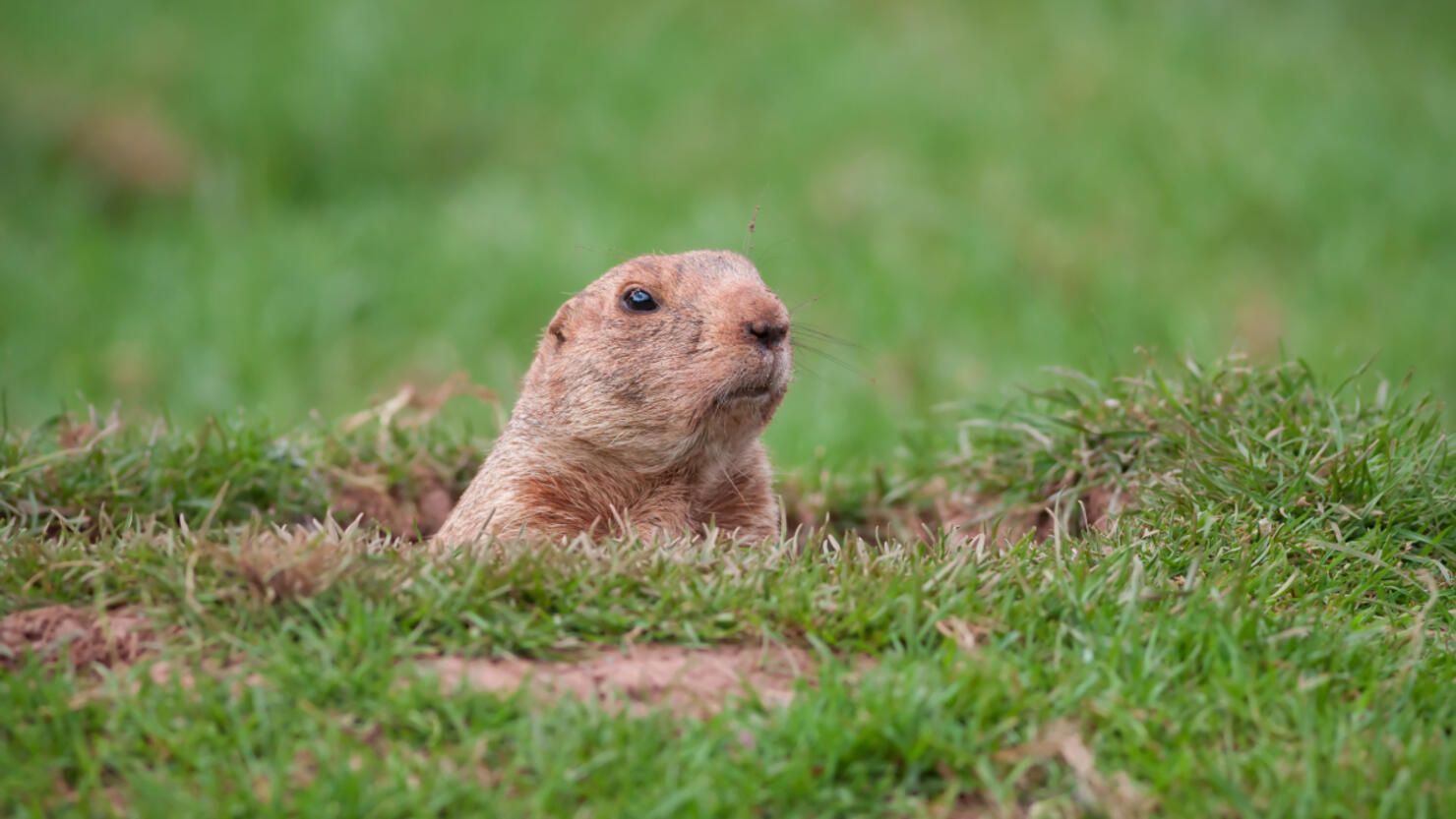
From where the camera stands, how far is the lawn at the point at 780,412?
114 inches

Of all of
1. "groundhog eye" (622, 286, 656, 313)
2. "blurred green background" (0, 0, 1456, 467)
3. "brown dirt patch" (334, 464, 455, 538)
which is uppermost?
"blurred green background" (0, 0, 1456, 467)

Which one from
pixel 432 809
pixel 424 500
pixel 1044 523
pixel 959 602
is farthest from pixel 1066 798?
pixel 424 500

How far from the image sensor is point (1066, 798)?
277cm

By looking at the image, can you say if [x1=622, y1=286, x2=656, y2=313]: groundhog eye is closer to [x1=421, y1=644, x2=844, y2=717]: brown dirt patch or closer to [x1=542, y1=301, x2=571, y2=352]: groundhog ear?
[x1=542, y1=301, x2=571, y2=352]: groundhog ear

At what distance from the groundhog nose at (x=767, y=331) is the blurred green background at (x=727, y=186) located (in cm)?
317

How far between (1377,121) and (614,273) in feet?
29.8

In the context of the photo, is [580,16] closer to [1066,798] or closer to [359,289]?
[359,289]

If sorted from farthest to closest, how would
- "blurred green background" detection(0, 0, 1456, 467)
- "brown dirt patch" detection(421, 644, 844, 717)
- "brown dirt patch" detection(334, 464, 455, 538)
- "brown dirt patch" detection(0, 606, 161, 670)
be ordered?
"blurred green background" detection(0, 0, 1456, 467)
"brown dirt patch" detection(334, 464, 455, 538)
"brown dirt patch" detection(0, 606, 161, 670)
"brown dirt patch" detection(421, 644, 844, 717)

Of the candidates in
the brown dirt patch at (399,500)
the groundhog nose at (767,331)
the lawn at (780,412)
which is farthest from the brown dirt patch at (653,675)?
the brown dirt patch at (399,500)

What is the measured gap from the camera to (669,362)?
4.29 m

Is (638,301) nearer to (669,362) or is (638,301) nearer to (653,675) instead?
(669,362)

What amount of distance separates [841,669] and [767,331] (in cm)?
132

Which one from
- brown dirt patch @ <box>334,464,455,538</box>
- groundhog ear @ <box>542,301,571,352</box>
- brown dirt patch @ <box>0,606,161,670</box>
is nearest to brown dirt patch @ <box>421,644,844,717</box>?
brown dirt patch @ <box>0,606,161,670</box>

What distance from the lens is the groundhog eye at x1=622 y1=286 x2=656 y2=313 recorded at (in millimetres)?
4469
